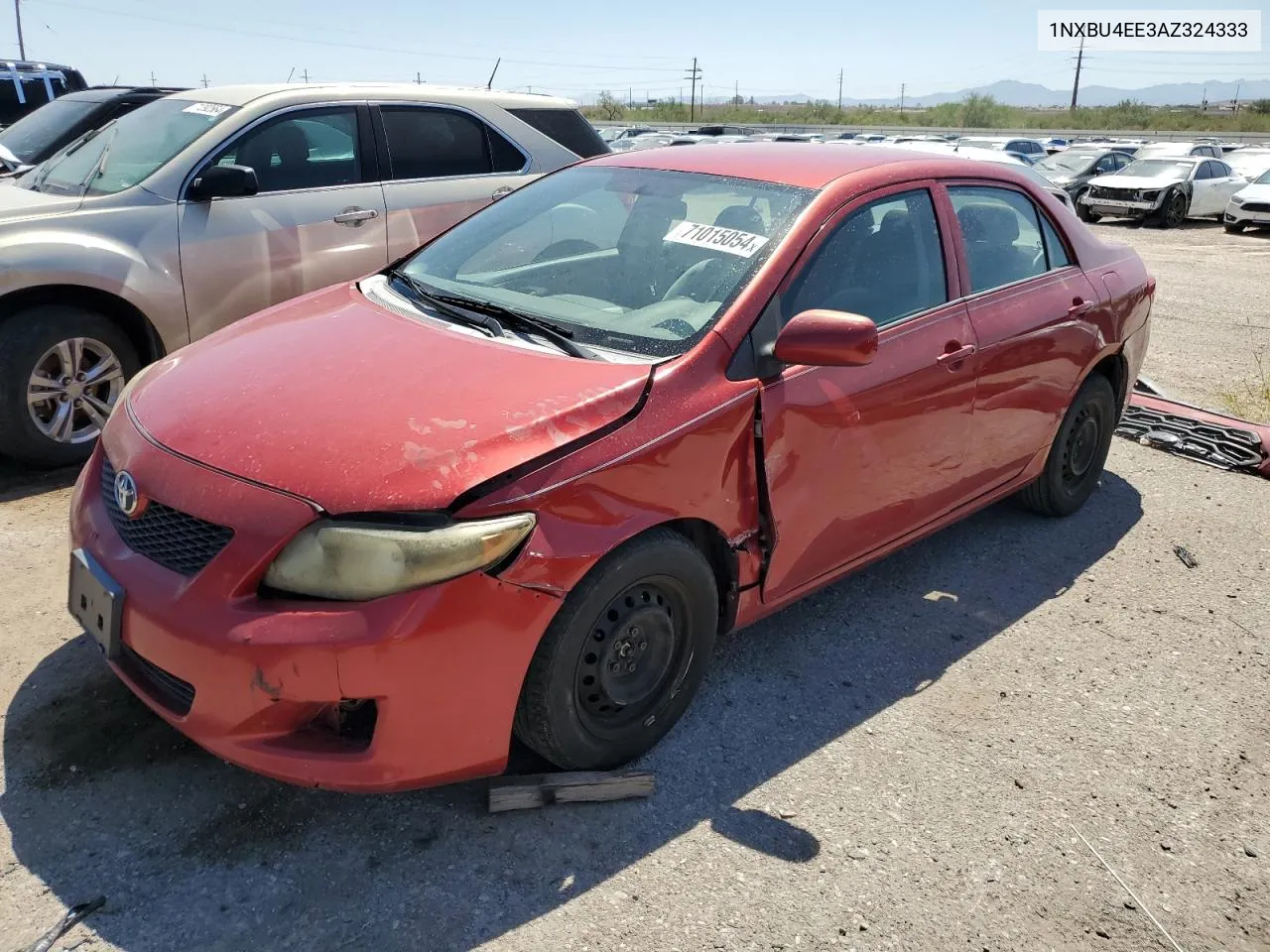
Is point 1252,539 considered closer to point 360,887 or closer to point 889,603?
point 889,603

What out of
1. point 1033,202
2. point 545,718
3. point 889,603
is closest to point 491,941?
point 545,718

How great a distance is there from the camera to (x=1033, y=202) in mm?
4324

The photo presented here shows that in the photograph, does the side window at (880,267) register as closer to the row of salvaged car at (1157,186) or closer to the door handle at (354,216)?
the door handle at (354,216)

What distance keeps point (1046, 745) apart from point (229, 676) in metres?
2.37

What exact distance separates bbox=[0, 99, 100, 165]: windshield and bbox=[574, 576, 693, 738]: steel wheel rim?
23.5ft

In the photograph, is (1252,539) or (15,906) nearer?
(15,906)

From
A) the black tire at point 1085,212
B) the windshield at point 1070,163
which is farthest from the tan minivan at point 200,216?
the windshield at point 1070,163

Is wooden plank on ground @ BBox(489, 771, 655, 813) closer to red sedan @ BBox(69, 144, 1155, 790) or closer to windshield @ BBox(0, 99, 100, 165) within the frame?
red sedan @ BBox(69, 144, 1155, 790)

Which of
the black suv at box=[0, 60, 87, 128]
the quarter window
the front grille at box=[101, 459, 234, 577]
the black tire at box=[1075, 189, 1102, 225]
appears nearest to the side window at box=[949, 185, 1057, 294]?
the quarter window

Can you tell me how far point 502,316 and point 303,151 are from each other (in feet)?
9.40

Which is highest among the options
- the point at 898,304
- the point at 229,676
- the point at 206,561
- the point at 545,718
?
the point at 898,304

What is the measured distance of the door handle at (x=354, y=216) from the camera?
535 cm

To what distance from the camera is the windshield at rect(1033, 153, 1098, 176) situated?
862 inches

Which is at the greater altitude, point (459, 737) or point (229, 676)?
point (229, 676)
